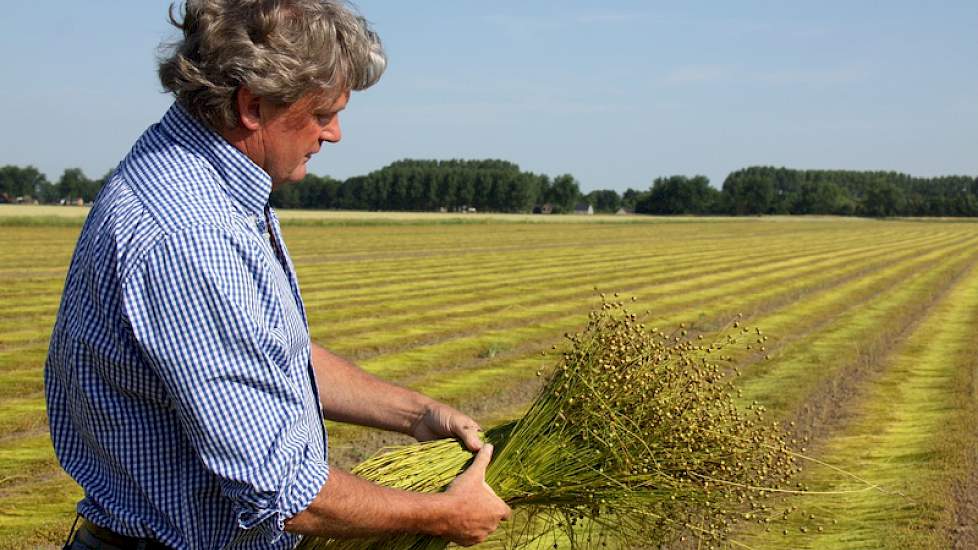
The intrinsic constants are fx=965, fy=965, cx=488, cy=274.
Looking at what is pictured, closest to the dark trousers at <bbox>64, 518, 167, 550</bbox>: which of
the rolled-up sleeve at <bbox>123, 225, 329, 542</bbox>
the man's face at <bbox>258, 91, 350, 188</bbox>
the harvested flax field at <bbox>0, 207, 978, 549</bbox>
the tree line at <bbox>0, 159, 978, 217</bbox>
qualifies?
the rolled-up sleeve at <bbox>123, 225, 329, 542</bbox>

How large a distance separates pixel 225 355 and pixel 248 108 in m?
0.54

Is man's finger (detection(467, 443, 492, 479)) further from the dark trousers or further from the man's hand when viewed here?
the dark trousers

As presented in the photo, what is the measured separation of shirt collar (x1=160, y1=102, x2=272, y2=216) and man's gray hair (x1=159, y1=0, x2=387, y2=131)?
0.08ft

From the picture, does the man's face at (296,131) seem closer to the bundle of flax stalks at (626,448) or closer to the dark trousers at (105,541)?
the dark trousers at (105,541)

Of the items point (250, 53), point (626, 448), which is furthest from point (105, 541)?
point (626, 448)

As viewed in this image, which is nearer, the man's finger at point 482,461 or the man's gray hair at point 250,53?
the man's gray hair at point 250,53

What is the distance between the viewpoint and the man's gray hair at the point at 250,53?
1.94 m

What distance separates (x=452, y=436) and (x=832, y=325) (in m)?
12.0

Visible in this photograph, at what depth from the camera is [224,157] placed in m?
2.00

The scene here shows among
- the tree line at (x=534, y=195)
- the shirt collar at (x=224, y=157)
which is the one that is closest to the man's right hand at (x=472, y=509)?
the shirt collar at (x=224, y=157)

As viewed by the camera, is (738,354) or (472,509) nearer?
(472,509)

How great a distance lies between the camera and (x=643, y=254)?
30594 mm

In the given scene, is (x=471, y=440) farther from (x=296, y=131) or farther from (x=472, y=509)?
(x=296, y=131)

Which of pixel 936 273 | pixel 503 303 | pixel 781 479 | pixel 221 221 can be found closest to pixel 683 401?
pixel 781 479
